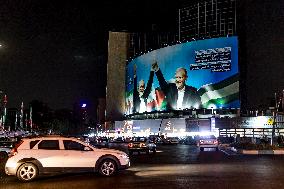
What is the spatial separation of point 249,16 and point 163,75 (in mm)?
24708

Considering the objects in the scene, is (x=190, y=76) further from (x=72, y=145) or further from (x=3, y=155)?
(x=72, y=145)

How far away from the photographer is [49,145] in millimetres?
17438

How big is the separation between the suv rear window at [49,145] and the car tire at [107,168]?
1757 mm

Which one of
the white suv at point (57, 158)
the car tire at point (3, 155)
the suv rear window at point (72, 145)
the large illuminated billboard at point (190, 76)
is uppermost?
the large illuminated billboard at point (190, 76)

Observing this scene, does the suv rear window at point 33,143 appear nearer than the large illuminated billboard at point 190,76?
Yes

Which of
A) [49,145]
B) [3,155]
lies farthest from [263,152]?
[49,145]

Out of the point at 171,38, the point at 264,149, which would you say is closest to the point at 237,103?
the point at 171,38

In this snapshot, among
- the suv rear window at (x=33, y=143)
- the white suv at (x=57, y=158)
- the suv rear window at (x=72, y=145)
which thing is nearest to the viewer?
the white suv at (x=57, y=158)

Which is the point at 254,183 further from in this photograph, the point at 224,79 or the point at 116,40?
the point at 116,40

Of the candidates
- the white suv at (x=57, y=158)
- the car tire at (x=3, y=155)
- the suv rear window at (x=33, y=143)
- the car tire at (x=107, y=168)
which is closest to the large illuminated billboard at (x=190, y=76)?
the car tire at (x=3, y=155)

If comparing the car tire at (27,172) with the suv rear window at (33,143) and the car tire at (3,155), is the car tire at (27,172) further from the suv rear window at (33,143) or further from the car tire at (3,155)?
the car tire at (3,155)

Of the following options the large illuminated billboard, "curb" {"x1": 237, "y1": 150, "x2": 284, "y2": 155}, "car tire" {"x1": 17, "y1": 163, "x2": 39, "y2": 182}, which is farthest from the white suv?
the large illuminated billboard

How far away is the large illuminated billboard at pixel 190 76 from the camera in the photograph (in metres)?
102

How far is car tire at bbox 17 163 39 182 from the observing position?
16.6m
